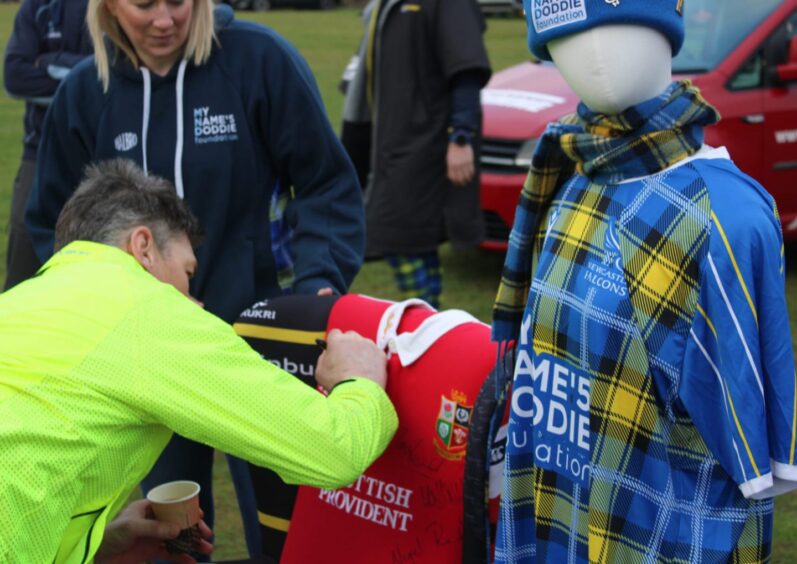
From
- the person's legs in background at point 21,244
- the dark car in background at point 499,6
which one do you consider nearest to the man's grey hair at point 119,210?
the person's legs in background at point 21,244

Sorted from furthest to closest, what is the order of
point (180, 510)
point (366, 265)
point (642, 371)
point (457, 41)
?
point (366, 265)
point (457, 41)
point (180, 510)
point (642, 371)

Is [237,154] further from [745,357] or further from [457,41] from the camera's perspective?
[457,41]

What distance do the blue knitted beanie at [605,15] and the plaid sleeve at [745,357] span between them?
1.04 feet

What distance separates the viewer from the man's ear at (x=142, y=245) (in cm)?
251

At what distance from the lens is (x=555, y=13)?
213 cm

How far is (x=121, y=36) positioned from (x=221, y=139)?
351 millimetres

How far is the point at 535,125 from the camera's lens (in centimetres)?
658

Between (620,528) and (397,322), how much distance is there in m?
0.76

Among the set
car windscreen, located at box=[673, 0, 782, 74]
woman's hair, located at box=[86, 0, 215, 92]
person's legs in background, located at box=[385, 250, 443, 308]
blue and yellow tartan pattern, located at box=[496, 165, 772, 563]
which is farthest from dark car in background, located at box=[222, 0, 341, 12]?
blue and yellow tartan pattern, located at box=[496, 165, 772, 563]

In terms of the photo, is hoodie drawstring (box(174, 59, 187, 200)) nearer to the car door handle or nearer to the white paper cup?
the white paper cup

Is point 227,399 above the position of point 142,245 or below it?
below

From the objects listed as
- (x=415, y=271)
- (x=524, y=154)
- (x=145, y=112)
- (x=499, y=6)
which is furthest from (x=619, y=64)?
(x=499, y=6)

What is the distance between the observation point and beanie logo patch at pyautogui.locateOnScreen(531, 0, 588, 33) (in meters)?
2.09

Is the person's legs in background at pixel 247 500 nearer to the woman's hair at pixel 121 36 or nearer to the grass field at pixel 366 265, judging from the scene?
the grass field at pixel 366 265
